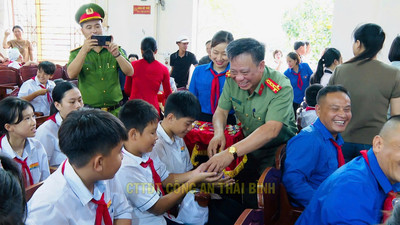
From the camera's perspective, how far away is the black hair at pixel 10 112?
2059 millimetres

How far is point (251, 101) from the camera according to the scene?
2.15 m

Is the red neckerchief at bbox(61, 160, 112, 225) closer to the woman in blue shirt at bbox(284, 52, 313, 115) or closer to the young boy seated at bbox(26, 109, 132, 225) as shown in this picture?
the young boy seated at bbox(26, 109, 132, 225)

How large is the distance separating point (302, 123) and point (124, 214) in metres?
2.26

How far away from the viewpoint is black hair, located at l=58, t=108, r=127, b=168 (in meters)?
1.22

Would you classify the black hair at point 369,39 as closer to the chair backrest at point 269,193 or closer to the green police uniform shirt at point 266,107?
the green police uniform shirt at point 266,107

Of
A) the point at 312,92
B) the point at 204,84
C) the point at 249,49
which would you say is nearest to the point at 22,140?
the point at 204,84

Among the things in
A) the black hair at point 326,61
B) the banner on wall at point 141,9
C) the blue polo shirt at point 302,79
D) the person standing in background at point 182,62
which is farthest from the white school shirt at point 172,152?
the banner on wall at point 141,9

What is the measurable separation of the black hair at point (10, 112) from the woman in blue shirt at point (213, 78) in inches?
50.6

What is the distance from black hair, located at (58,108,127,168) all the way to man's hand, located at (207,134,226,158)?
841mm

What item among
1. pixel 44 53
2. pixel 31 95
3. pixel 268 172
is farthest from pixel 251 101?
pixel 44 53

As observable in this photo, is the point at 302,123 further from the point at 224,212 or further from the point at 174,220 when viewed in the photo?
the point at 174,220

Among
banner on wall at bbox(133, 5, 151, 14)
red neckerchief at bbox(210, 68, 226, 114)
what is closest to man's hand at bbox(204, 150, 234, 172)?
red neckerchief at bbox(210, 68, 226, 114)

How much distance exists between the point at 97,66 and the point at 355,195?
215cm

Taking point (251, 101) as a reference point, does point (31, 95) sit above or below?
below
